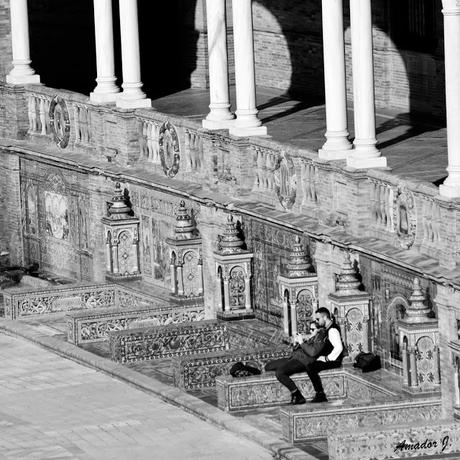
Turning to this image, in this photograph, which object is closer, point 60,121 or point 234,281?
point 234,281

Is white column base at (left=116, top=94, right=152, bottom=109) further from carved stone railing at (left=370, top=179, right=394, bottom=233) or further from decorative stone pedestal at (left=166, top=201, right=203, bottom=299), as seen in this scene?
carved stone railing at (left=370, top=179, right=394, bottom=233)

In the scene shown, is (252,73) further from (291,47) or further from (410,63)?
(291,47)

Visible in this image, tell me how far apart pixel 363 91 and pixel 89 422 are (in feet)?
19.6

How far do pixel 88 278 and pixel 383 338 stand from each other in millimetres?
10553

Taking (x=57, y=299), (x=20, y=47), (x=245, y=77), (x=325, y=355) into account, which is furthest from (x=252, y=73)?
(x=20, y=47)

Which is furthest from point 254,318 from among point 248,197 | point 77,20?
point 77,20

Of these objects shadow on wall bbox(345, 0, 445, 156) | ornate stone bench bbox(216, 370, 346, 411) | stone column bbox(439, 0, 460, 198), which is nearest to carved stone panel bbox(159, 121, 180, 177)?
shadow on wall bbox(345, 0, 445, 156)

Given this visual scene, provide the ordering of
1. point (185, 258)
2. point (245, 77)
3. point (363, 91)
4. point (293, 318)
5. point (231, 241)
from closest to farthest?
point (363, 91), point (293, 318), point (231, 241), point (245, 77), point (185, 258)

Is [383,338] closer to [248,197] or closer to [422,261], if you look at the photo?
[422,261]

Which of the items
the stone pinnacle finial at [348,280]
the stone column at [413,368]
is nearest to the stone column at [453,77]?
the stone column at [413,368]

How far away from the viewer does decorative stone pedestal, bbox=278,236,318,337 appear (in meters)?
39.0

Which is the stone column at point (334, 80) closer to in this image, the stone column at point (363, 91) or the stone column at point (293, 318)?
the stone column at point (363, 91)

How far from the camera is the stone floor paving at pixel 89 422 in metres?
35.2

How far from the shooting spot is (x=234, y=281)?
136 feet
